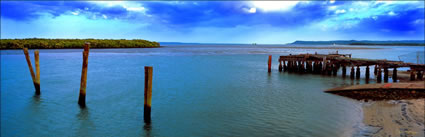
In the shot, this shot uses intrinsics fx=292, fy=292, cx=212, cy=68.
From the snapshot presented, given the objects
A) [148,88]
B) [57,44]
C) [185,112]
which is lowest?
[185,112]

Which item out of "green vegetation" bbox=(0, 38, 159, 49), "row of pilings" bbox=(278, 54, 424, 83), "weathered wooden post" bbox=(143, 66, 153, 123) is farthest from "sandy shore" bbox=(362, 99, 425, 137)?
"green vegetation" bbox=(0, 38, 159, 49)

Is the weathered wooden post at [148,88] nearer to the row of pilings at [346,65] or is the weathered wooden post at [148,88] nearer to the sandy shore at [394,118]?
the sandy shore at [394,118]

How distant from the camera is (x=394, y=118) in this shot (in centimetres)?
1178

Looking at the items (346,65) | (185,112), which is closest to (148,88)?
(185,112)

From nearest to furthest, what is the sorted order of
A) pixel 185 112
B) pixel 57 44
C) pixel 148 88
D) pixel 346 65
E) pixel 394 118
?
pixel 148 88, pixel 394 118, pixel 185 112, pixel 346 65, pixel 57 44

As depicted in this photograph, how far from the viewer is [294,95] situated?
60.6 ft

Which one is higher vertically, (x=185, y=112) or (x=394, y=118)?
(x=394, y=118)

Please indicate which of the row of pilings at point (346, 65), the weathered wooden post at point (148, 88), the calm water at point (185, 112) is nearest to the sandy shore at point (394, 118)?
the calm water at point (185, 112)

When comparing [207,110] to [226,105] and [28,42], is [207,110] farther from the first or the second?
[28,42]

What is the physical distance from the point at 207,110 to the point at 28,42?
94.4 meters

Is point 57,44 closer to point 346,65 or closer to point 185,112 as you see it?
point 346,65

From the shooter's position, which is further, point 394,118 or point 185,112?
point 185,112

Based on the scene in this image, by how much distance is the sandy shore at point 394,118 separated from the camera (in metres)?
10.2

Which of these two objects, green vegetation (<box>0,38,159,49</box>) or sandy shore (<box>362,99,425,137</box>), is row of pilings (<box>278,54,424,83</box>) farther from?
green vegetation (<box>0,38,159,49</box>)
